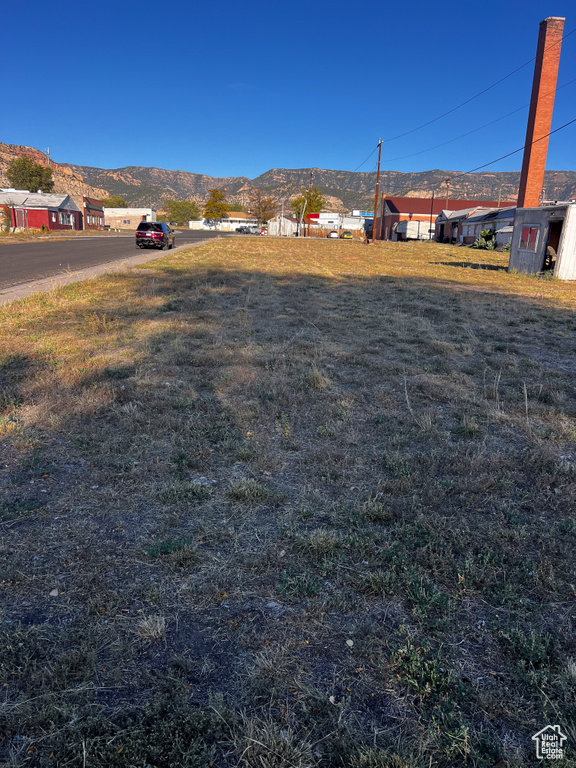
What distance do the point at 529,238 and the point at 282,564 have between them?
76.1 ft

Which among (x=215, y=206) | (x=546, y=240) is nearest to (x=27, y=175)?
(x=215, y=206)

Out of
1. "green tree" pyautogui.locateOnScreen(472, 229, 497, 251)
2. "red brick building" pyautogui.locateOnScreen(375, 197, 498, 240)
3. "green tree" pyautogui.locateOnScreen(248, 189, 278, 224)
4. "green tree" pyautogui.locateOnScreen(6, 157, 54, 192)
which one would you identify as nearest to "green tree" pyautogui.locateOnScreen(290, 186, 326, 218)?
"red brick building" pyautogui.locateOnScreen(375, 197, 498, 240)

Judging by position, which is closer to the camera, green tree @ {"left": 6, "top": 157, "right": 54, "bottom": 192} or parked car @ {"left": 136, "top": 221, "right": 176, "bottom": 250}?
parked car @ {"left": 136, "top": 221, "right": 176, "bottom": 250}

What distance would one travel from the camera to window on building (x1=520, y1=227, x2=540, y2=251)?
21.4 m

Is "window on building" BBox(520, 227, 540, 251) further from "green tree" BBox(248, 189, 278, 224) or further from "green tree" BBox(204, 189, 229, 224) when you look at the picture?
"green tree" BBox(248, 189, 278, 224)

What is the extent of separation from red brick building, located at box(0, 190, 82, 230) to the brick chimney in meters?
54.1

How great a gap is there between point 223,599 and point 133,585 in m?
0.55

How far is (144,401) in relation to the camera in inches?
226

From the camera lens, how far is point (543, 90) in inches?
1280

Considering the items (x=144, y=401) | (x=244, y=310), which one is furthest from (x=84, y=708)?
(x=244, y=310)

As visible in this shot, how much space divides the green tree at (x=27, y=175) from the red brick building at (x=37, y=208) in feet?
43.0

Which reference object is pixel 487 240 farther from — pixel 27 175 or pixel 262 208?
pixel 27 175

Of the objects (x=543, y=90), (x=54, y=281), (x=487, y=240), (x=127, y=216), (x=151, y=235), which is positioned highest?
(x=543, y=90)

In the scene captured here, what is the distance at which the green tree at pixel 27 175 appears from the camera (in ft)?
262
